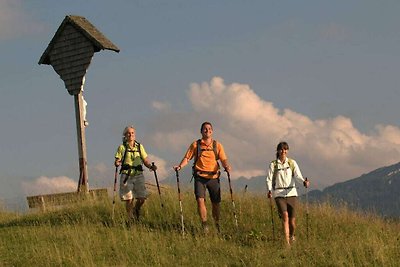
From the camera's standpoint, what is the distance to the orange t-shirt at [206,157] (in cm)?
1342

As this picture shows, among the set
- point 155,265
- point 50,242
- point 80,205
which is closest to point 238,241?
point 155,265

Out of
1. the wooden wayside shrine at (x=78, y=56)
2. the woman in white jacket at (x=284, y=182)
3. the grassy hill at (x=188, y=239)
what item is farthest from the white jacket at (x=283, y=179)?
the wooden wayside shrine at (x=78, y=56)

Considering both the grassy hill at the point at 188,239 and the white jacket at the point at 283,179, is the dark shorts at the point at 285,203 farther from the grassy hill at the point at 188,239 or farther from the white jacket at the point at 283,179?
the grassy hill at the point at 188,239

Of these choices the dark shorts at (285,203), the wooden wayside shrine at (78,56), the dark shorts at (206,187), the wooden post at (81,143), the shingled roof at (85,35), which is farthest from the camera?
the wooden post at (81,143)

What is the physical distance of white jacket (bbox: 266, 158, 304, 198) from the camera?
12664mm

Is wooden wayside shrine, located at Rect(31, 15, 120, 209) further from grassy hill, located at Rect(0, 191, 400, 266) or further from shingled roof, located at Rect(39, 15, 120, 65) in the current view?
grassy hill, located at Rect(0, 191, 400, 266)

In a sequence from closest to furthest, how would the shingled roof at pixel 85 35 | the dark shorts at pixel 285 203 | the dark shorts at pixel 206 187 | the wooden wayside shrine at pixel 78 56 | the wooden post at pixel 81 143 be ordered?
1. the dark shorts at pixel 285 203
2. the dark shorts at pixel 206 187
3. the shingled roof at pixel 85 35
4. the wooden wayside shrine at pixel 78 56
5. the wooden post at pixel 81 143

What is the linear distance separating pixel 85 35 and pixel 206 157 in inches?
293

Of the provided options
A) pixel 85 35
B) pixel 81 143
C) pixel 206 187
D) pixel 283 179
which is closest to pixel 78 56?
pixel 85 35

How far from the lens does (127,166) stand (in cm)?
1448

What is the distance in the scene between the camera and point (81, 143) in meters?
19.0

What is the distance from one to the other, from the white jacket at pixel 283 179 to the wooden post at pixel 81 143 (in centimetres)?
806

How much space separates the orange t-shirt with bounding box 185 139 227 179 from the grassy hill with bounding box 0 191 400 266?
55.9 inches

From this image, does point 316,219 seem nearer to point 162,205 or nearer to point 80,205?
point 162,205
